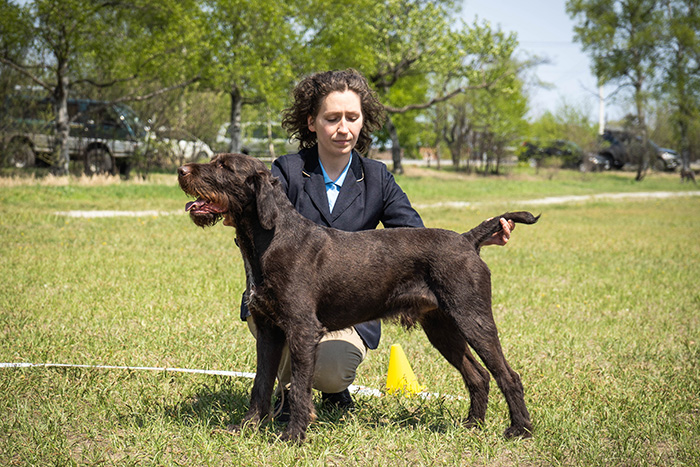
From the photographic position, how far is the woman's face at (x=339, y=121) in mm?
3871

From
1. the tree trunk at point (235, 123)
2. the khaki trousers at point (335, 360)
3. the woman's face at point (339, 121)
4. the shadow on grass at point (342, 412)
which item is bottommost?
the shadow on grass at point (342, 412)

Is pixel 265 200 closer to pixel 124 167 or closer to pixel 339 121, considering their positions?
pixel 339 121

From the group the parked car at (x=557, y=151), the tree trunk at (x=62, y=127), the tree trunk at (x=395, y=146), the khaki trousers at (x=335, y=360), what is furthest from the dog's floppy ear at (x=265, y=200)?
the parked car at (x=557, y=151)

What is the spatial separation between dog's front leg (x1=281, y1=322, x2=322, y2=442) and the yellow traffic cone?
123 cm

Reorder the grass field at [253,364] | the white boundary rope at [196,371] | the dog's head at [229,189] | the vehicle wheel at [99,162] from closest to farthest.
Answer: the dog's head at [229,189], the grass field at [253,364], the white boundary rope at [196,371], the vehicle wheel at [99,162]

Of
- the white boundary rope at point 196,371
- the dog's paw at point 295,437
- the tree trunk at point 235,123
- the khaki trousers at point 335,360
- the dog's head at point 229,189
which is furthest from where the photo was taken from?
the tree trunk at point 235,123

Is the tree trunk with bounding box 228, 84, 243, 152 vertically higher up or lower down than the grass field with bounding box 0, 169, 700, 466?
higher up

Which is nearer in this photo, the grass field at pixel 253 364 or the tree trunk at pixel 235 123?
the grass field at pixel 253 364

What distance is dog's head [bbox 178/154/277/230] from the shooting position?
10.6 feet

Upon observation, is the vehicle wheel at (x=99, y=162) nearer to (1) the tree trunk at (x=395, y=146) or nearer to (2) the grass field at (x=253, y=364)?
(2) the grass field at (x=253, y=364)

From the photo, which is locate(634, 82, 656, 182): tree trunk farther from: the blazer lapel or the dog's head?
the dog's head

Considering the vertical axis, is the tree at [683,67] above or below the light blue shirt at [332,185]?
above

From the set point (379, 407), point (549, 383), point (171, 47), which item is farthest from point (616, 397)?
point (171, 47)

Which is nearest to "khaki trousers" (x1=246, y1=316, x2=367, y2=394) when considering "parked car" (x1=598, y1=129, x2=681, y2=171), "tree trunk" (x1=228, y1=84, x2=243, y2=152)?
"tree trunk" (x1=228, y1=84, x2=243, y2=152)
